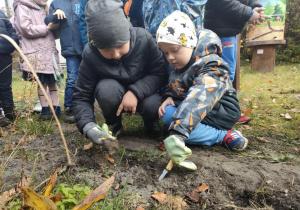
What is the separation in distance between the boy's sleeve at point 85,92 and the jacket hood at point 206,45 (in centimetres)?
83

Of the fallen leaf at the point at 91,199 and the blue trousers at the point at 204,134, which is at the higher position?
the fallen leaf at the point at 91,199

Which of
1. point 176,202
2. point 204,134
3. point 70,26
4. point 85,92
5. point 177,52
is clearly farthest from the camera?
point 70,26

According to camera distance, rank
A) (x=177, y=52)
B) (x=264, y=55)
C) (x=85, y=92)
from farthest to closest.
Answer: (x=264, y=55)
(x=85, y=92)
(x=177, y=52)

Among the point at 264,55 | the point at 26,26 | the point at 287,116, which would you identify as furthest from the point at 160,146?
the point at 264,55

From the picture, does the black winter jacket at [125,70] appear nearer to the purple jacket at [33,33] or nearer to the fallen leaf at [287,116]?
the purple jacket at [33,33]

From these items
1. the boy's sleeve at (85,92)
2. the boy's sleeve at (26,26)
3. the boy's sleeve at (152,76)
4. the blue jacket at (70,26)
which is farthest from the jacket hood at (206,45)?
the boy's sleeve at (26,26)

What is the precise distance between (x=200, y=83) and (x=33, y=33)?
7.03 feet

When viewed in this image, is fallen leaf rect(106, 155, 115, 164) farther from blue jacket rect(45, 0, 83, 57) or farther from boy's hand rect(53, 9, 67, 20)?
boy's hand rect(53, 9, 67, 20)

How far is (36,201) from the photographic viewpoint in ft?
2.97

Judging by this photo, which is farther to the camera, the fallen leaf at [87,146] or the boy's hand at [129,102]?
the boy's hand at [129,102]

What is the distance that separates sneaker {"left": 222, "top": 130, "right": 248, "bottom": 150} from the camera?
5.78 ft

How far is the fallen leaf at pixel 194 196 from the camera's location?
4.01ft

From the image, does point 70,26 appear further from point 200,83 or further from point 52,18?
point 200,83

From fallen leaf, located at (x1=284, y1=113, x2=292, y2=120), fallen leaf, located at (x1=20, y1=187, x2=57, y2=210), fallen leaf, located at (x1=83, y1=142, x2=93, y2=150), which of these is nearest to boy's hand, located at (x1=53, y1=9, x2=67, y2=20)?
fallen leaf, located at (x1=83, y1=142, x2=93, y2=150)
